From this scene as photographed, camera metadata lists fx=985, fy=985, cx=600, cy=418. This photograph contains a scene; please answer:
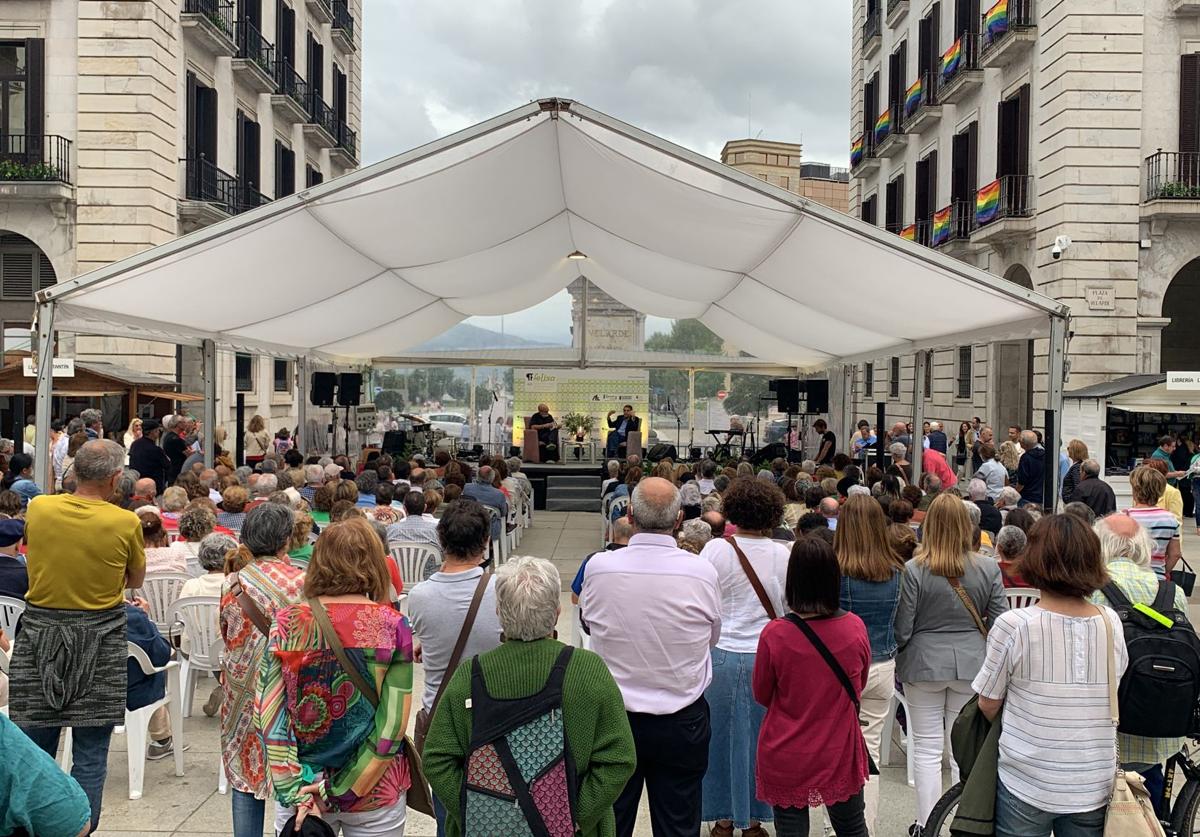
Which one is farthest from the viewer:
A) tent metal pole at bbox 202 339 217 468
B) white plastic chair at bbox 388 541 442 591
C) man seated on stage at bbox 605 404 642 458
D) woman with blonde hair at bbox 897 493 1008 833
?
man seated on stage at bbox 605 404 642 458

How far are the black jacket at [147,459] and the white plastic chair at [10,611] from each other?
5754 millimetres

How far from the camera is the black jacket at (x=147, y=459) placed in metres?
9.76

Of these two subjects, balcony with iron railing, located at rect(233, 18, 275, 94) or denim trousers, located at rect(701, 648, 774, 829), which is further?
balcony with iron railing, located at rect(233, 18, 275, 94)

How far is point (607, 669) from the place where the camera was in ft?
7.63

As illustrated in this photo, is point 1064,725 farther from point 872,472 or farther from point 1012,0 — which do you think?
point 1012,0

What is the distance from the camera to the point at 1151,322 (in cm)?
1580

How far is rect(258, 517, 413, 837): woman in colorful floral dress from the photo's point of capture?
99.3 inches

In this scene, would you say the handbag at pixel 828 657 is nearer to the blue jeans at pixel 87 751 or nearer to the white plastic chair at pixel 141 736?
the blue jeans at pixel 87 751

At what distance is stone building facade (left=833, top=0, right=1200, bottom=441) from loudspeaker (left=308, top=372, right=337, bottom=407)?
865 cm

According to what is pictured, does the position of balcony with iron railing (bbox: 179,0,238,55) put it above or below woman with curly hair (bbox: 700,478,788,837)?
above

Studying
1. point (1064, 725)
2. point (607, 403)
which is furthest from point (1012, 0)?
point (1064, 725)

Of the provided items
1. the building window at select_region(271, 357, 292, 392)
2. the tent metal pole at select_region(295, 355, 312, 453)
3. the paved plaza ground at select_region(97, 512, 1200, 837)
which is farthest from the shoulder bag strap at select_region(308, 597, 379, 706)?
the building window at select_region(271, 357, 292, 392)

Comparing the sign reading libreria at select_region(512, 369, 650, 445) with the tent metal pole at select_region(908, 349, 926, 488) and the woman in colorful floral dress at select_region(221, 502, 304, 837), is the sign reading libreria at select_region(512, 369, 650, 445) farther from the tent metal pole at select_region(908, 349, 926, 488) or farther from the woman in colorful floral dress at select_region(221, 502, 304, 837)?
the woman in colorful floral dress at select_region(221, 502, 304, 837)

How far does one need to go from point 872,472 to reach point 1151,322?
10.5m
